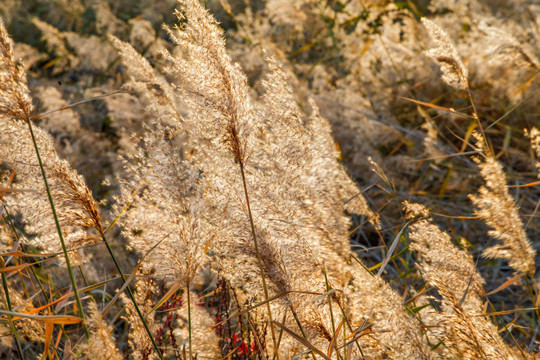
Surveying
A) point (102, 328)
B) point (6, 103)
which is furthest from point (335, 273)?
point (6, 103)

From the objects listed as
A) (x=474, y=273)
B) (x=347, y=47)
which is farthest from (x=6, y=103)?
(x=347, y=47)

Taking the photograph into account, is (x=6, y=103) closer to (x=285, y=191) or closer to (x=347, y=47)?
(x=285, y=191)

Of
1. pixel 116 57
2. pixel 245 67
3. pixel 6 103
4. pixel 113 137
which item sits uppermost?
pixel 6 103

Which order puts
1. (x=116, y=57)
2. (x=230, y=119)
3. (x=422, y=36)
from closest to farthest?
(x=230, y=119), (x=422, y=36), (x=116, y=57)

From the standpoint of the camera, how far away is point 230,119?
1065mm

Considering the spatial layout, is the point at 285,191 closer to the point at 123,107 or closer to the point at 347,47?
the point at 123,107

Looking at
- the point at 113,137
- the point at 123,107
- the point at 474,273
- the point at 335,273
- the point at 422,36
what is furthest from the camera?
the point at 113,137

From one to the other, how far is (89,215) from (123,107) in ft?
8.72

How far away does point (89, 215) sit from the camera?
1229mm

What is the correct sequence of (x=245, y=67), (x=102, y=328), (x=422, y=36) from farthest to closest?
(x=422, y=36) < (x=245, y=67) < (x=102, y=328)

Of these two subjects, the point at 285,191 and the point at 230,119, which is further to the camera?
the point at 285,191

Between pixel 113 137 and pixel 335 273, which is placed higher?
pixel 335 273

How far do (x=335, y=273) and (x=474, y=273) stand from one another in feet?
1.34

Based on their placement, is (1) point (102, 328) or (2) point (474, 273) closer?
(1) point (102, 328)
